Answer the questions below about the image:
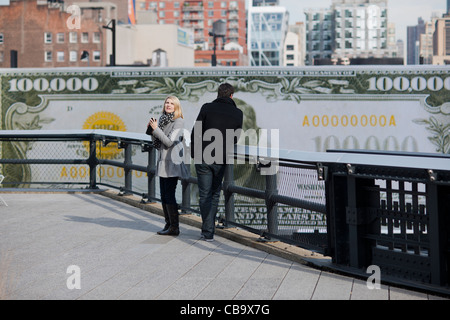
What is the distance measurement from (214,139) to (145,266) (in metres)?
1.80

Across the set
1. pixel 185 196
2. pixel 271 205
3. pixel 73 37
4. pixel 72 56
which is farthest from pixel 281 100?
pixel 72 56

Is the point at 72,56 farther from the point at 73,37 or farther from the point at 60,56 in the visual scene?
the point at 73,37

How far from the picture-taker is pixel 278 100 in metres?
21.2

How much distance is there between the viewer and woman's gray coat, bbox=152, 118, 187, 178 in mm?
8688

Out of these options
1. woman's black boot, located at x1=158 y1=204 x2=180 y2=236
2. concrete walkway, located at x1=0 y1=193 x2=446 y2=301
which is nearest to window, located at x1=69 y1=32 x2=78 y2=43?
concrete walkway, located at x1=0 y1=193 x2=446 y2=301

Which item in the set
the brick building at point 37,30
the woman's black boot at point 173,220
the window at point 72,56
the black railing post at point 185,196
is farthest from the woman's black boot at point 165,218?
the window at point 72,56

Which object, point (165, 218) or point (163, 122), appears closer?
point (163, 122)

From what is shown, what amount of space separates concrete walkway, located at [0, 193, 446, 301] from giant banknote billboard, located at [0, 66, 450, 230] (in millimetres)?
11082

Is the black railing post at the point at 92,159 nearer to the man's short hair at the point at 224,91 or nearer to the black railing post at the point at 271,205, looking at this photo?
the man's short hair at the point at 224,91

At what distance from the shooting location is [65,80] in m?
22.0

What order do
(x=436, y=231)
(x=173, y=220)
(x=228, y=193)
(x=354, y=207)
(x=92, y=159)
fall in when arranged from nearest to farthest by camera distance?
(x=436, y=231) < (x=354, y=207) < (x=173, y=220) < (x=228, y=193) < (x=92, y=159)

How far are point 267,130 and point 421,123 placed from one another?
13.9 feet
